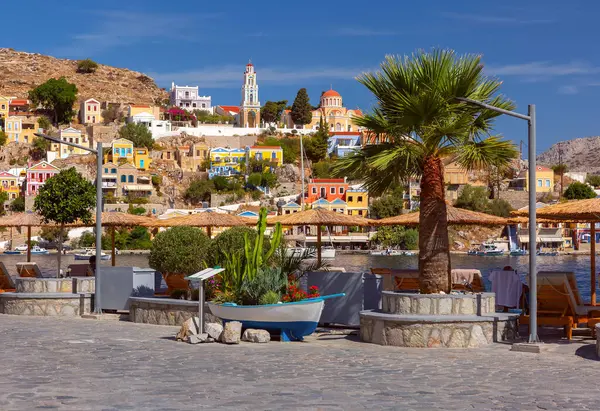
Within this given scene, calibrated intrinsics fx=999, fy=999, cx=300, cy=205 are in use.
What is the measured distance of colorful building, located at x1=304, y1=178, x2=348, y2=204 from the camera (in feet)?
358

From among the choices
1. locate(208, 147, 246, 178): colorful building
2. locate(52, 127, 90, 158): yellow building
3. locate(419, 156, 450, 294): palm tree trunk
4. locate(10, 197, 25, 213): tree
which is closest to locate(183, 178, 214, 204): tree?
locate(208, 147, 246, 178): colorful building

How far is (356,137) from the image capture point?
13275 centimetres

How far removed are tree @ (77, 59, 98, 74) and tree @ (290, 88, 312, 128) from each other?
50569 millimetres

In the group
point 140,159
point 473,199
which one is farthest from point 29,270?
point 140,159

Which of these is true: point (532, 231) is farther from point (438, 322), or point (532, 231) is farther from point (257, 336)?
point (257, 336)

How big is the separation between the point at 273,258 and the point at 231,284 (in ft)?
3.40

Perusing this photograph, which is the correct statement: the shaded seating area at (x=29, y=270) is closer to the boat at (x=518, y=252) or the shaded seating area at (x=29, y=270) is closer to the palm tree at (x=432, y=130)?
the palm tree at (x=432, y=130)

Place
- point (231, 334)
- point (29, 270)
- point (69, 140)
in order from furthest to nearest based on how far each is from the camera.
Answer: point (69, 140)
point (29, 270)
point (231, 334)

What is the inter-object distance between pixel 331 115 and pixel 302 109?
4.37 m

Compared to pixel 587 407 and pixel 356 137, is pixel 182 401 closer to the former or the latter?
pixel 587 407

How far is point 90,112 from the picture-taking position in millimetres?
142875

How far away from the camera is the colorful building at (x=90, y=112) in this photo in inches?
5605

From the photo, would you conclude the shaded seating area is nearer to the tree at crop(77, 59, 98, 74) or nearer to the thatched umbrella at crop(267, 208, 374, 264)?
the thatched umbrella at crop(267, 208, 374, 264)

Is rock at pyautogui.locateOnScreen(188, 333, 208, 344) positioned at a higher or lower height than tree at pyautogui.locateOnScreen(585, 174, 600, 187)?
lower
